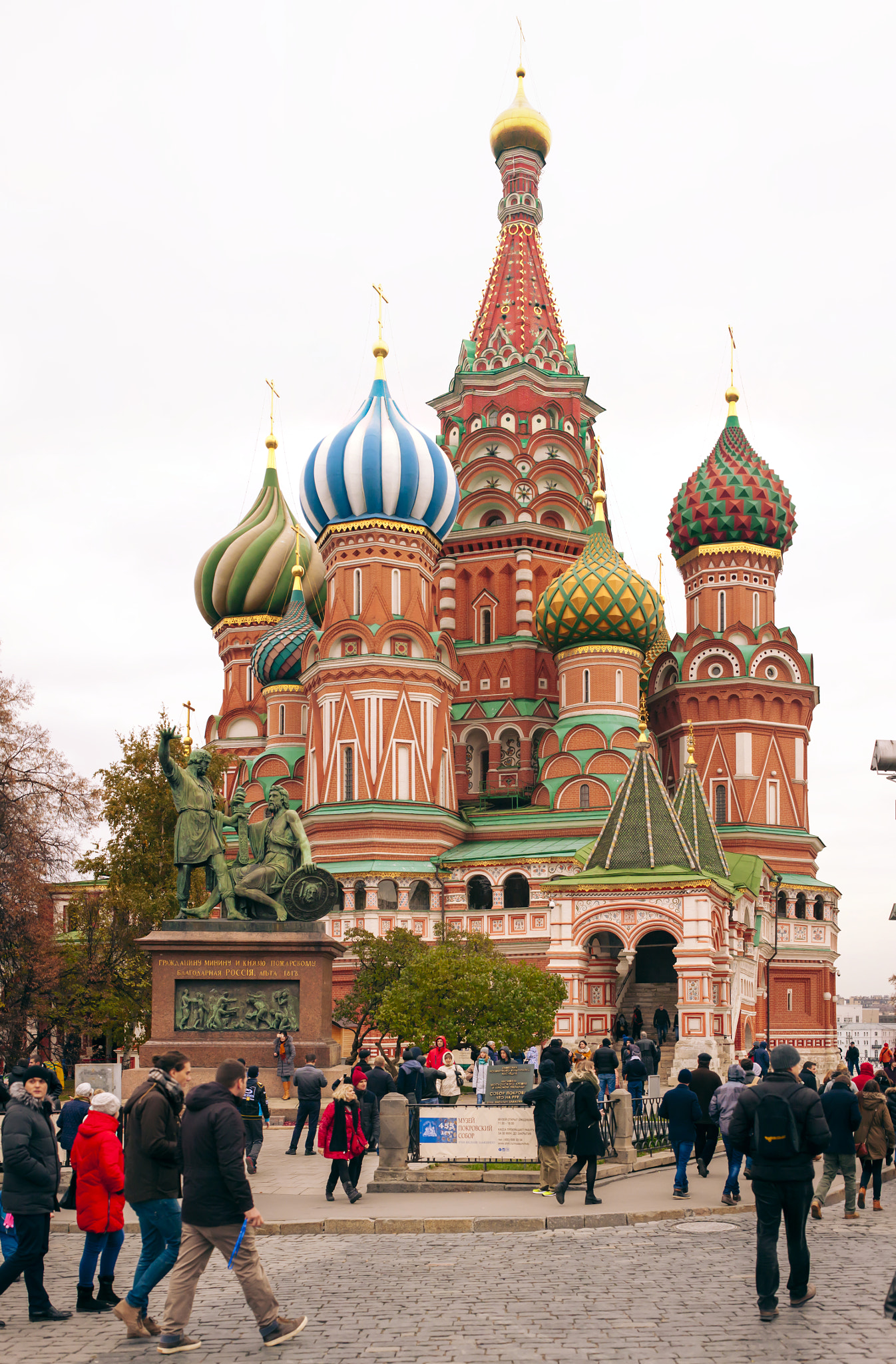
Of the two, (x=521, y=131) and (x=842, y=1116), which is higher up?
(x=521, y=131)

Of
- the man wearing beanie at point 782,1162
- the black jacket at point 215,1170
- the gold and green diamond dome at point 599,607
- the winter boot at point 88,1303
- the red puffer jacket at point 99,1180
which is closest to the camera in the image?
the black jacket at point 215,1170

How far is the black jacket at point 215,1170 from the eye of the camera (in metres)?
8.34

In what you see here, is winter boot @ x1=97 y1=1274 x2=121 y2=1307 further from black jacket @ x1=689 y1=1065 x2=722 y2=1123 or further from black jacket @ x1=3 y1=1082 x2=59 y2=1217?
black jacket @ x1=689 y1=1065 x2=722 y2=1123

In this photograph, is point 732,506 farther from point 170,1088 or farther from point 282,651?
point 170,1088

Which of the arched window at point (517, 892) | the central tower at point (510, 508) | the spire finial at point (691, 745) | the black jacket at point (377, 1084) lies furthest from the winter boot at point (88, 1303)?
the central tower at point (510, 508)

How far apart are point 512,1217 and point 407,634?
3443 cm

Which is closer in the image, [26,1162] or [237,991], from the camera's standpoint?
[26,1162]

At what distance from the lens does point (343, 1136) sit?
1446cm

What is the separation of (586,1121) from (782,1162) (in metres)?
5.21

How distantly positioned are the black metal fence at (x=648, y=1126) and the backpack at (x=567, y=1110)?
397 centimetres

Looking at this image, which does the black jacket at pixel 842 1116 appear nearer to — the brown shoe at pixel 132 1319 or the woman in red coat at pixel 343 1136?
the woman in red coat at pixel 343 1136

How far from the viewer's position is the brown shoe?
29.1 feet

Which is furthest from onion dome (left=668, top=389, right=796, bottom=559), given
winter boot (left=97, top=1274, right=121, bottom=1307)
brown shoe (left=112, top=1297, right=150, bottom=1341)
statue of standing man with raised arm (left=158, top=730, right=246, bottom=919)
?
brown shoe (left=112, top=1297, right=150, bottom=1341)

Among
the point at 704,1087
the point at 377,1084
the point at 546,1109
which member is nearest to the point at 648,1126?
the point at 704,1087
